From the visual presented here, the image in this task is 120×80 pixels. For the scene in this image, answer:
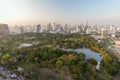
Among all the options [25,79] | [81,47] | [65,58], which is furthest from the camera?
[81,47]

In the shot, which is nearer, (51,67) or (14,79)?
(14,79)

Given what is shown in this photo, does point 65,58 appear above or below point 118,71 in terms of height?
above

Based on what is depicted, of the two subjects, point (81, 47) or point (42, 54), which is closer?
point (42, 54)

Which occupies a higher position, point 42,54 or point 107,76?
point 42,54

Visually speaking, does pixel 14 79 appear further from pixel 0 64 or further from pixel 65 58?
pixel 65 58

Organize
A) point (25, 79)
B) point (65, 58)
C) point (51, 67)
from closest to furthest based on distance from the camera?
1. point (25, 79)
2. point (51, 67)
3. point (65, 58)

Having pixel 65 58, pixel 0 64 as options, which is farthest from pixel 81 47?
pixel 0 64

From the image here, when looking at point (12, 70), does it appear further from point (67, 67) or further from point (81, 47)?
point (81, 47)

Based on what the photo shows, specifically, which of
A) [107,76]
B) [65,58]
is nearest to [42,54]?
[65,58]

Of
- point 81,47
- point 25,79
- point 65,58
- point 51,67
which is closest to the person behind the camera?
point 25,79
